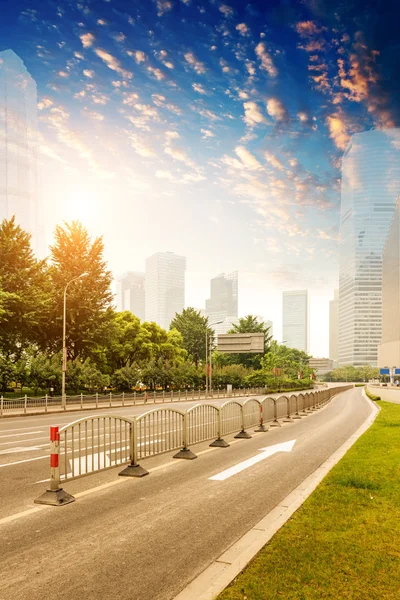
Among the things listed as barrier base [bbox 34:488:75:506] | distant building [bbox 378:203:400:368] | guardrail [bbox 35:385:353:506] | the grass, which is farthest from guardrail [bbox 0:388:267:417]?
distant building [bbox 378:203:400:368]

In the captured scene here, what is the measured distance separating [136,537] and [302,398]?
23099 mm

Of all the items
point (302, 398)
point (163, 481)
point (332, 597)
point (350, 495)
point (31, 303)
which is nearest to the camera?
point (332, 597)

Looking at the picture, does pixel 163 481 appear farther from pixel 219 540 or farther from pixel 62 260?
pixel 62 260

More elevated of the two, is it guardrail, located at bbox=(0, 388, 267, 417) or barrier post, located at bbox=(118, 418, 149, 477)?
barrier post, located at bbox=(118, 418, 149, 477)

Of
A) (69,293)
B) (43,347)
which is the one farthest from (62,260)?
(43,347)

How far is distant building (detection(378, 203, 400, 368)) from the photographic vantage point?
154 meters

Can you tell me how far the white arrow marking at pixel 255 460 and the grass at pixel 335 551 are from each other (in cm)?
225

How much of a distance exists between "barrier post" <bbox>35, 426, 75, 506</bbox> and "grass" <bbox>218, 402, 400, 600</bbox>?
3710 millimetres

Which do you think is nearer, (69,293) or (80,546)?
(80,546)

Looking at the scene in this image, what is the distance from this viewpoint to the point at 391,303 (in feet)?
543

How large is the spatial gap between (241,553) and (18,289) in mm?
41161

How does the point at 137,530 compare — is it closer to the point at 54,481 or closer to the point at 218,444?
the point at 54,481

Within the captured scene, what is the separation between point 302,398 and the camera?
2805 cm

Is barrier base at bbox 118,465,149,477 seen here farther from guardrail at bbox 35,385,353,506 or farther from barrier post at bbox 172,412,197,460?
barrier post at bbox 172,412,197,460
